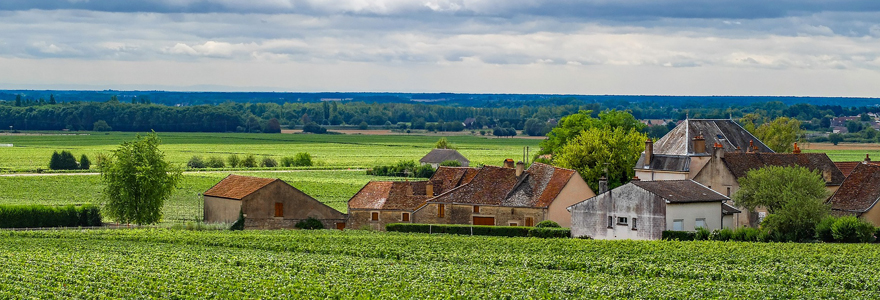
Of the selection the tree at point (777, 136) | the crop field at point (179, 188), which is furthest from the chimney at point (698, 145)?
the tree at point (777, 136)

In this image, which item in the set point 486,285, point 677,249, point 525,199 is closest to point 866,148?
point 525,199

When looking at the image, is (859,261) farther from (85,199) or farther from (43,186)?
(43,186)

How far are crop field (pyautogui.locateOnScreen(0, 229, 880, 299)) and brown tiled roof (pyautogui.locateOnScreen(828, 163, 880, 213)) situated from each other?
1000 centimetres

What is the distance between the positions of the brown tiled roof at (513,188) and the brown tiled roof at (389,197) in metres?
1.77

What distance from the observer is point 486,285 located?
3794 centimetres

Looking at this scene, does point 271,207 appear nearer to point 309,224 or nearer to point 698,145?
point 309,224

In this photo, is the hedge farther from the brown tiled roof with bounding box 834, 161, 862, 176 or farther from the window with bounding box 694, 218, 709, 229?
the brown tiled roof with bounding box 834, 161, 862, 176

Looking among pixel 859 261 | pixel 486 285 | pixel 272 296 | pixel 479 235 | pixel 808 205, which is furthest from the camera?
pixel 479 235

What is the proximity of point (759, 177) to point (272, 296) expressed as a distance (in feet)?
110

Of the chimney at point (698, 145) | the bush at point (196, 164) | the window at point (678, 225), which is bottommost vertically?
the window at point (678, 225)

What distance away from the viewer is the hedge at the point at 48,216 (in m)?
68.6

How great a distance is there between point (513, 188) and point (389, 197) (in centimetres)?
794

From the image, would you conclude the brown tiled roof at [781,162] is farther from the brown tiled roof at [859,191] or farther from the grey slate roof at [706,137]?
the brown tiled roof at [859,191]

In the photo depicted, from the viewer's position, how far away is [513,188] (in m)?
68.1
